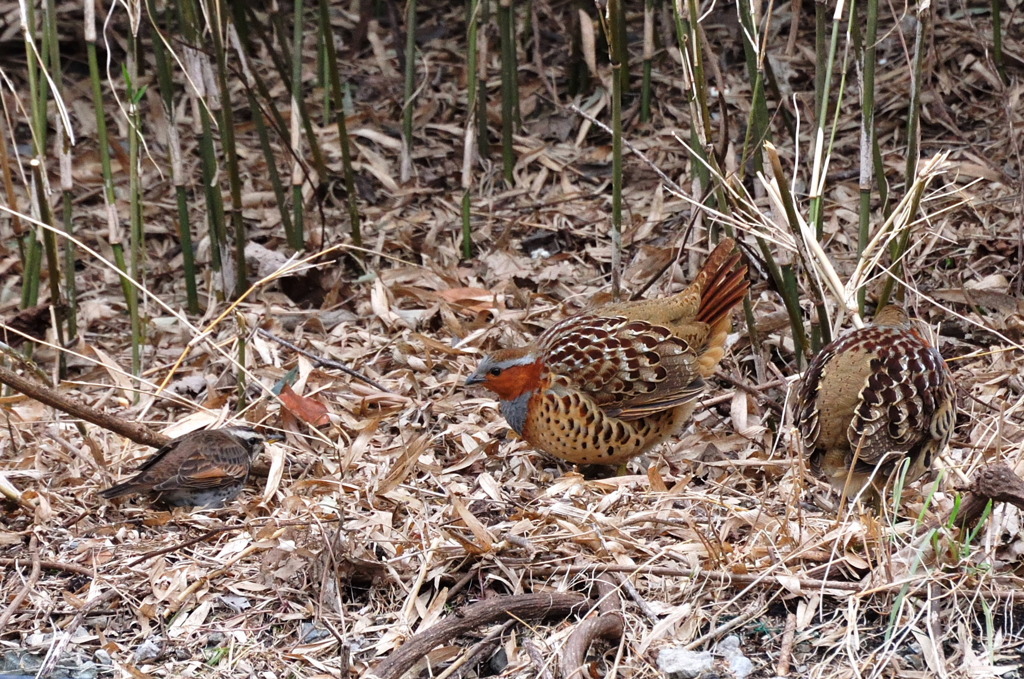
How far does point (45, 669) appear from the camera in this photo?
128 inches

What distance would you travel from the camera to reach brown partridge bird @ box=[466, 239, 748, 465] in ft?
13.9

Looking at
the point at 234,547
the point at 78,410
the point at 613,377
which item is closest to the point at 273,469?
the point at 234,547

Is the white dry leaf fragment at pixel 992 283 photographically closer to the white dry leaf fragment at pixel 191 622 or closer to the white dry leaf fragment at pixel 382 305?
the white dry leaf fragment at pixel 382 305

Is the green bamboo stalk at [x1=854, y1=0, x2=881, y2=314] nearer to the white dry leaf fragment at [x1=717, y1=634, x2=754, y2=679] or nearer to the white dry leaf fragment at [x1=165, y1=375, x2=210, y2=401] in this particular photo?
the white dry leaf fragment at [x1=717, y1=634, x2=754, y2=679]

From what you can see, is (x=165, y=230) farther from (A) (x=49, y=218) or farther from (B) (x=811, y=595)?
(B) (x=811, y=595)

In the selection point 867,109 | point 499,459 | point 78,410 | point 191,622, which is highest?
point 867,109

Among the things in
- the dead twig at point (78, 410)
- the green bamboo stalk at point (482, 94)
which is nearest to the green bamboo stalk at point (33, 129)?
the dead twig at point (78, 410)

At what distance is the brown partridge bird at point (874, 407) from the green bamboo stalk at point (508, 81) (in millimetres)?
2268

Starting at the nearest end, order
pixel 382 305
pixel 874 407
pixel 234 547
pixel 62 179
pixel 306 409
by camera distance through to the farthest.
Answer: pixel 874 407
pixel 234 547
pixel 306 409
pixel 62 179
pixel 382 305

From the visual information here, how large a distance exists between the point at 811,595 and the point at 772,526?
0.36m

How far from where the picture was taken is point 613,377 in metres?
4.31

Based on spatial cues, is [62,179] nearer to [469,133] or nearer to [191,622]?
[469,133]

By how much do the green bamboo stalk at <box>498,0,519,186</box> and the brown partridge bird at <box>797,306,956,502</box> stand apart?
227 centimetres

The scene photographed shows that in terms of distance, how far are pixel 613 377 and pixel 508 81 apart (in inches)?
73.7
